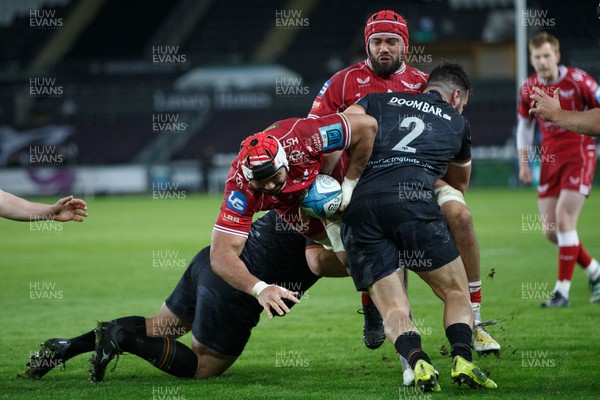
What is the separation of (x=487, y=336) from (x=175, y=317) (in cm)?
227

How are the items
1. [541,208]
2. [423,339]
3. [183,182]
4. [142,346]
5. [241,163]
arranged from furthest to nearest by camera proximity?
1. [183,182]
2. [541,208]
3. [423,339]
4. [142,346]
5. [241,163]

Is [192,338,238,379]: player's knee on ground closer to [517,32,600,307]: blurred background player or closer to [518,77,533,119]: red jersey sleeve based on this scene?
[517,32,600,307]: blurred background player

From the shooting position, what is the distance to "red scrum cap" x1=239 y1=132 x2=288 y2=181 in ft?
18.1

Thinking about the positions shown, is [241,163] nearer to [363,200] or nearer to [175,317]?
[363,200]

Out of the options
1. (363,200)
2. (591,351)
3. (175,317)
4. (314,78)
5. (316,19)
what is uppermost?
(316,19)

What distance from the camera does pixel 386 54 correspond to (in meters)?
7.28

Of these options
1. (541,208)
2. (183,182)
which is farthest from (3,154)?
(541,208)

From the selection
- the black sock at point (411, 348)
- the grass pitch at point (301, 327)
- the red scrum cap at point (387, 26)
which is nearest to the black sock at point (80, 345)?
the grass pitch at point (301, 327)

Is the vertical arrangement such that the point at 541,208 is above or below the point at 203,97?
below

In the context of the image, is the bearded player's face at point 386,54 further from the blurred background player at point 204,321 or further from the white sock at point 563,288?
the white sock at point 563,288

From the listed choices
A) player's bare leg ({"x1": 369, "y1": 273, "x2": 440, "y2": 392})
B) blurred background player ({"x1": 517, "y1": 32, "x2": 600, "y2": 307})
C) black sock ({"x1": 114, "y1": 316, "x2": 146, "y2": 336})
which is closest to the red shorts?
blurred background player ({"x1": 517, "y1": 32, "x2": 600, "y2": 307})

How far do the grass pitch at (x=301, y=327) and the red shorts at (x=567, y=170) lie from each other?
118 centimetres

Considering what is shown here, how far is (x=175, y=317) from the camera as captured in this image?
6.92m

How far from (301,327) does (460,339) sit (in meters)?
3.27
